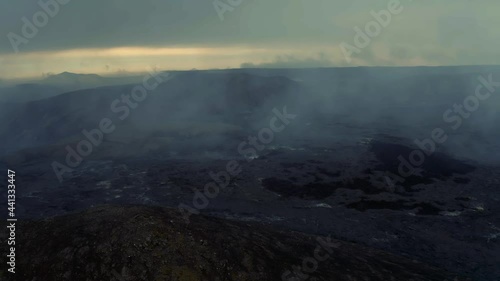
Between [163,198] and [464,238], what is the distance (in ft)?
97.5

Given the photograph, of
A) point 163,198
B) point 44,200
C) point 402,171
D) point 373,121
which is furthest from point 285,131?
point 44,200

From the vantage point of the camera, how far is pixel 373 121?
101 metres

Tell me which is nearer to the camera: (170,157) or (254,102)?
(170,157)

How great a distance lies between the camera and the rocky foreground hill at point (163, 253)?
1880 centimetres

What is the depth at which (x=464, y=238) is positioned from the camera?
32.8 m

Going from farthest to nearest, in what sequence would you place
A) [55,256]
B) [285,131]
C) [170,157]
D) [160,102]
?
[160,102]
[285,131]
[170,157]
[55,256]

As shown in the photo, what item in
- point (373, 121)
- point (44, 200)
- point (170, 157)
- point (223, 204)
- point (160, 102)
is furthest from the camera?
point (160, 102)

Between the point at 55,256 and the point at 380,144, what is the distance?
5906 centimetres

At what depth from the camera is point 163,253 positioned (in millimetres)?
19062

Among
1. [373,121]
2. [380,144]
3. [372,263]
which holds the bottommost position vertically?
[372,263]

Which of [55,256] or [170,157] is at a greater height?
[170,157]

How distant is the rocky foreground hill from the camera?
18.8 meters

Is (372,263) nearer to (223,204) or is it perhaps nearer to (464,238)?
(464,238)

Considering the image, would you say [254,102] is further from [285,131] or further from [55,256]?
[55,256]
